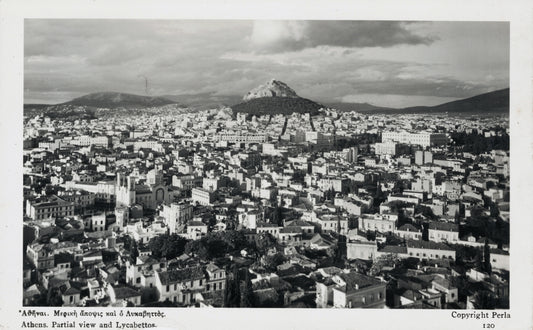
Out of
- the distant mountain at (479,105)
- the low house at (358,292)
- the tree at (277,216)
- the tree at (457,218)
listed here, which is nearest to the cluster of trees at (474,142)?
the distant mountain at (479,105)

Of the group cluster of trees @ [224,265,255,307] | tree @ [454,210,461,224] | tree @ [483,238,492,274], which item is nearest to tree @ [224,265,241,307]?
cluster of trees @ [224,265,255,307]

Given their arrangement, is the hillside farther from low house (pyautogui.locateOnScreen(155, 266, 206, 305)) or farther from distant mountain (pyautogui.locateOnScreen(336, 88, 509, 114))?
low house (pyautogui.locateOnScreen(155, 266, 206, 305))

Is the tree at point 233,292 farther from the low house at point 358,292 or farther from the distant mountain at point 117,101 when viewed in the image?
the distant mountain at point 117,101

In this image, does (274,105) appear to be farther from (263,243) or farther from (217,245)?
→ (217,245)

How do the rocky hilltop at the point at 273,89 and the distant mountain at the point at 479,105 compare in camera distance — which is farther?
the rocky hilltop at the point at 273,89
